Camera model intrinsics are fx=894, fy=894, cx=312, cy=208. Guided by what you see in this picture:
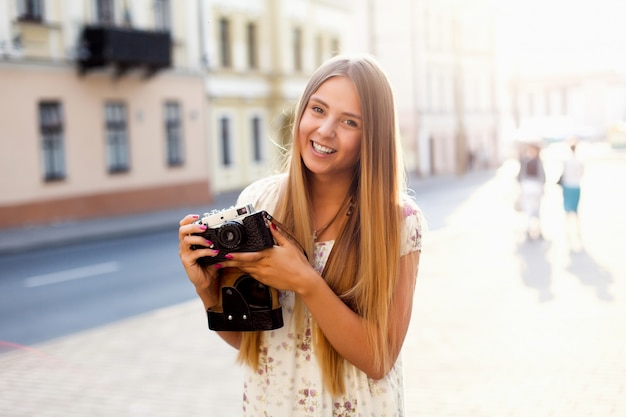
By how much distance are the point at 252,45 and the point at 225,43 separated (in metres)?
2.03

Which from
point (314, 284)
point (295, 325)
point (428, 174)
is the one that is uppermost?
point (314, 284)

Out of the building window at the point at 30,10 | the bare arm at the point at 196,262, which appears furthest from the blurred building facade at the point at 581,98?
the bare arm at the point at 196,262

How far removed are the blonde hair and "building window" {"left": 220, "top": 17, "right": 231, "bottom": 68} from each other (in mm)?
30938

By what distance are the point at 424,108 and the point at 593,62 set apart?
56.5 m

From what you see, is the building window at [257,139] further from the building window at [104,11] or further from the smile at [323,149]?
the smile at [323,149]

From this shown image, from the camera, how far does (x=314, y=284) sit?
2299 millimetres

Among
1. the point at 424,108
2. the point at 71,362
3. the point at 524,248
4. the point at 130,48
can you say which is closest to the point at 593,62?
the point at 424,108

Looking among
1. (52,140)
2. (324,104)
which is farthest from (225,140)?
(324,104)

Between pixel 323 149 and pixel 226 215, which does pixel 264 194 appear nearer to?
pixel 323 149

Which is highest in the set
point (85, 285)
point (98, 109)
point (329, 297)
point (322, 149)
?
point (98, 109)

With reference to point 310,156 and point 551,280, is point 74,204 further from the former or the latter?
point 310,156

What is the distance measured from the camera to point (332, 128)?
2443mm

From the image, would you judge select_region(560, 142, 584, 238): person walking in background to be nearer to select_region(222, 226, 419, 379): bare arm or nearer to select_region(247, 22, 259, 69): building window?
select_region(222, 226, 419, 379): bare arm

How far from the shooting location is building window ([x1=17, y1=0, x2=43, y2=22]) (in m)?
22.5
